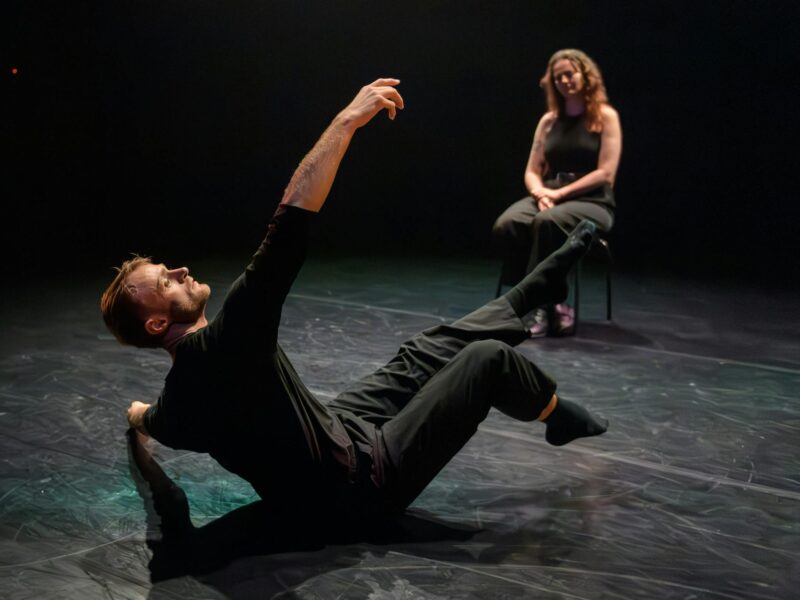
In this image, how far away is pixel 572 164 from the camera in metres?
4.11

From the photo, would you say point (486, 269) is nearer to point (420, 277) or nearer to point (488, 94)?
point (420, 277)

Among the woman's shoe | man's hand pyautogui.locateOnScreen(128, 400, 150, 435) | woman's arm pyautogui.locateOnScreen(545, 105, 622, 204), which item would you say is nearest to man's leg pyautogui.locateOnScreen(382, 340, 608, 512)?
man's hand pyautogui.locateOnScreen(128, 400, 150, 435)

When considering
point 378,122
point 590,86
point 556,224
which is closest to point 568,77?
point 590,86

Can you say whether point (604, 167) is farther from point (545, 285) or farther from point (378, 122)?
point (378, 122)

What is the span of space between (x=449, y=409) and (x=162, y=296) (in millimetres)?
646

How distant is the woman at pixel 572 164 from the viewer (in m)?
3.97

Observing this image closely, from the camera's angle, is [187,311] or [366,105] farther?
[187,311]

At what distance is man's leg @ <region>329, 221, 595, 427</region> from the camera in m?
2.17

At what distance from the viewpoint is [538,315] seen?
3.85 meters

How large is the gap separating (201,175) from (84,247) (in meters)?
1.56

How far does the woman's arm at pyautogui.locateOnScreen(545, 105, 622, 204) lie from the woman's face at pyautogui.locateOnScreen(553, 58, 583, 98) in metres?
0.17

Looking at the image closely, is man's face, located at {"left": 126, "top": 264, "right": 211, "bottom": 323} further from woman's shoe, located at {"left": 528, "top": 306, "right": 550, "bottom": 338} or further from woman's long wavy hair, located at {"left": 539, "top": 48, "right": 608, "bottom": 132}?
woman's long wavy hair, located at {"left": 539, "top": 48, "right": 608, "bottom": 132}

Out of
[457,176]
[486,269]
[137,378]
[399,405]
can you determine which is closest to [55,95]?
[457,176]

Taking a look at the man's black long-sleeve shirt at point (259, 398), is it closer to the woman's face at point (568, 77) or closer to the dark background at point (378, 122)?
the woman's face at point (568, 77)
